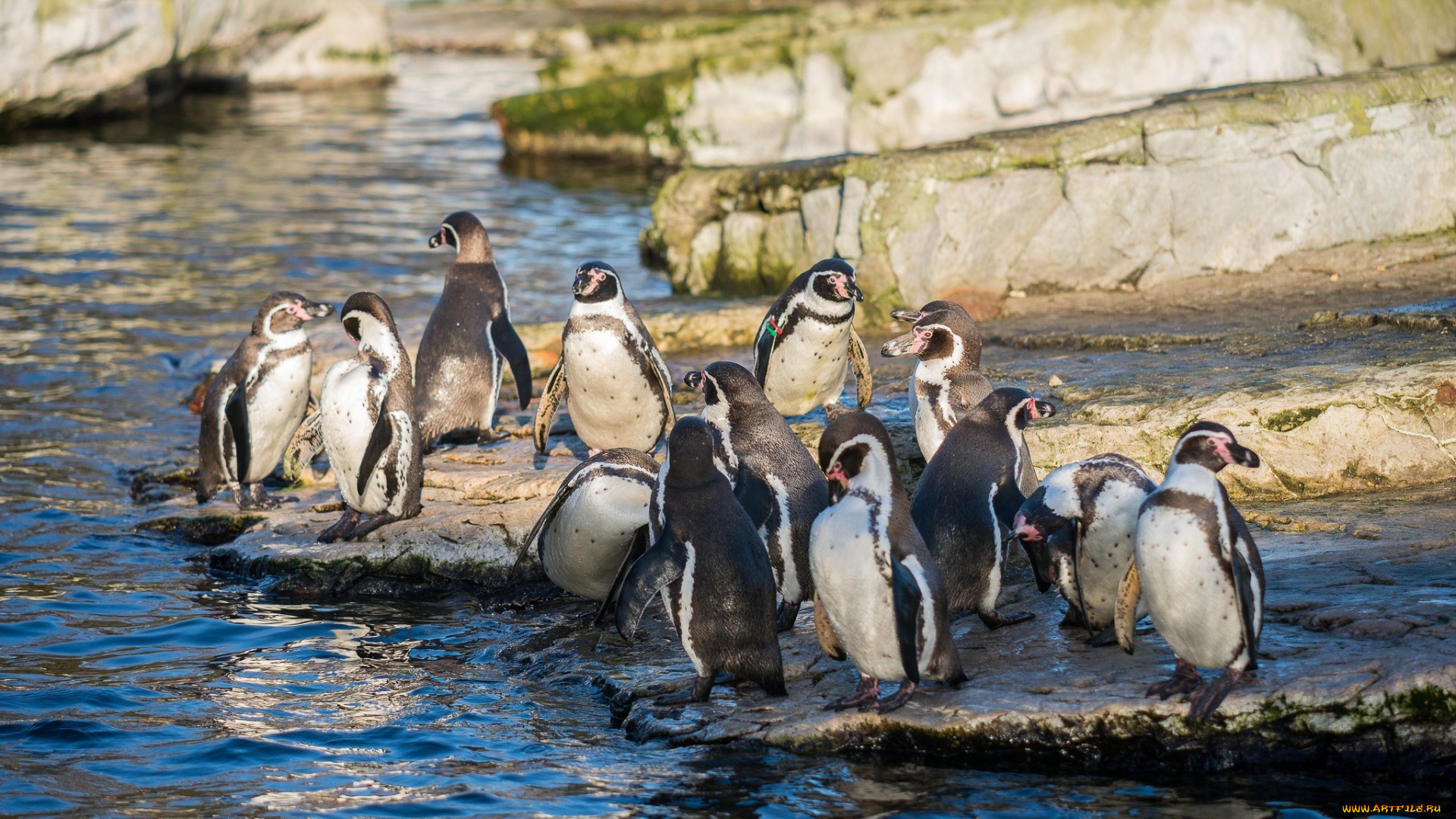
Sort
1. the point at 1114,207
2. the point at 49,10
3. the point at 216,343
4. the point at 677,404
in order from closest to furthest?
the point at 677,404 < the point at 1114,207 < the point at 216,343 < the point at 49,10

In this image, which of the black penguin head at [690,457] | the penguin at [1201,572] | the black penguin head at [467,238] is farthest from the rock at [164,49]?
the penguin at [1201,572]

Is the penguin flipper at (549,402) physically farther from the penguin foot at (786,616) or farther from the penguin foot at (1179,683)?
the penguin foot at (1179,683)

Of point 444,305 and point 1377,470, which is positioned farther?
point 444,305

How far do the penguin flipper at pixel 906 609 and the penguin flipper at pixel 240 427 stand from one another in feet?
13.8

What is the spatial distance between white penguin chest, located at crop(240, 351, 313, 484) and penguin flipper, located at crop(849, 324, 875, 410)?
299 cm

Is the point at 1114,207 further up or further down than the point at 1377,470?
further up

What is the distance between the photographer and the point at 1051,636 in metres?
5.41

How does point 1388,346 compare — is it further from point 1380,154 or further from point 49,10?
point 49,10

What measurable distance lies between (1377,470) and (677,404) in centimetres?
378

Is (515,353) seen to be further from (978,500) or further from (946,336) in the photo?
(978,500)

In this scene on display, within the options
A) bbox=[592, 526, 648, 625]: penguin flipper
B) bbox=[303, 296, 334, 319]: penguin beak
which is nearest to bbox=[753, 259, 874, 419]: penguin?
bbox=[592, 526, 648, 625]: penguin flipper

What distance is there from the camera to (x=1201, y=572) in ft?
15.4

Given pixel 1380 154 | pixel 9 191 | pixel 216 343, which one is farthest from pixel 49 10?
pixel 1380 154

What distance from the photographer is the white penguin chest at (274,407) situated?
25.5ft
